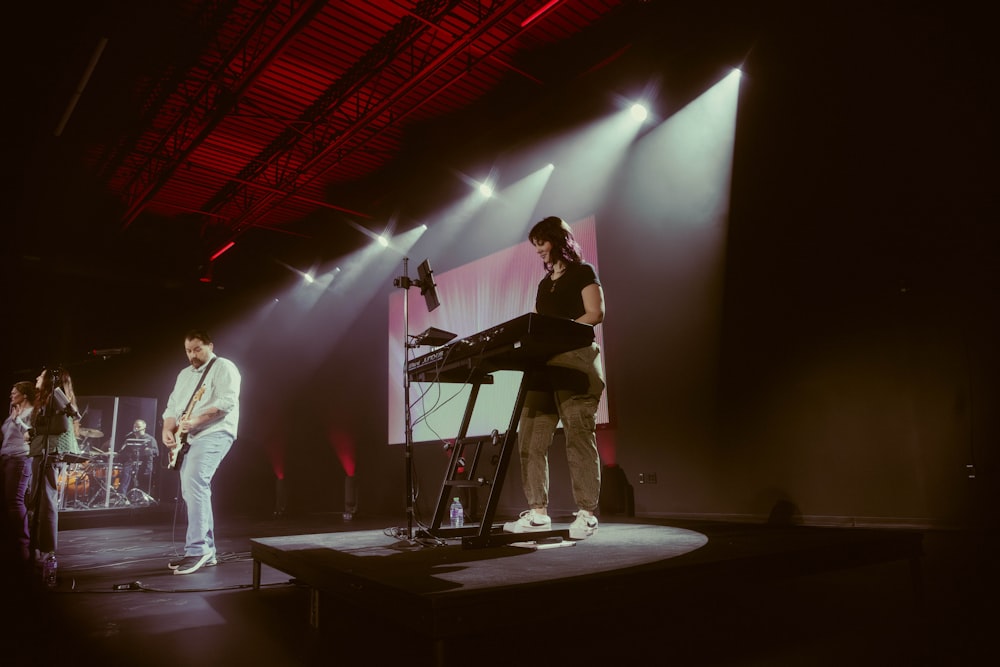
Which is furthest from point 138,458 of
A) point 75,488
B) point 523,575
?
point 523,575

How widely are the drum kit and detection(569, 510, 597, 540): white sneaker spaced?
864 centimetres

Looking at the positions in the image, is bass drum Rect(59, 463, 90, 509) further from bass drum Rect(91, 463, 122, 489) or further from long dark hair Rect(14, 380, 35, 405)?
long dark hair Rect(14, 380, 35, 405)

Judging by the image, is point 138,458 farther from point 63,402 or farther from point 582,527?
point 582,527

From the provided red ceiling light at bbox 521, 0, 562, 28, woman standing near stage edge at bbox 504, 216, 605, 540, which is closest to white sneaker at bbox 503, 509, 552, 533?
woman standing near stage edge at bbox 504, 216, 605, 540

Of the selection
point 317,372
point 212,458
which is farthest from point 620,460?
point 317,372

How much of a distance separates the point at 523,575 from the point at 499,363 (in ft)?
3.30

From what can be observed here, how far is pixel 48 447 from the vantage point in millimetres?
3537

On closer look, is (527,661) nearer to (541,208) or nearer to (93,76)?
(541,208)

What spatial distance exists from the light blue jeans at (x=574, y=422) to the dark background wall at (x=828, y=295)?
2.86 m

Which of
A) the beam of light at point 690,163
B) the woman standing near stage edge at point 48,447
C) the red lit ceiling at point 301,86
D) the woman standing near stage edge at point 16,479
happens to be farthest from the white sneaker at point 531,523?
the red lit ceiling at point 301,86

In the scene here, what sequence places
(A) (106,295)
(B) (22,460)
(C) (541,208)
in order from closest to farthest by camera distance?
(B) (22,460)
(C) (541,208)
(A) (106,295)

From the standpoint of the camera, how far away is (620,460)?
19.1 ft

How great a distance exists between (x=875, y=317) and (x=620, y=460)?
8.37ft

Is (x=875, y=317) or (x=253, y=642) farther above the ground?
(x=875, y=317)
